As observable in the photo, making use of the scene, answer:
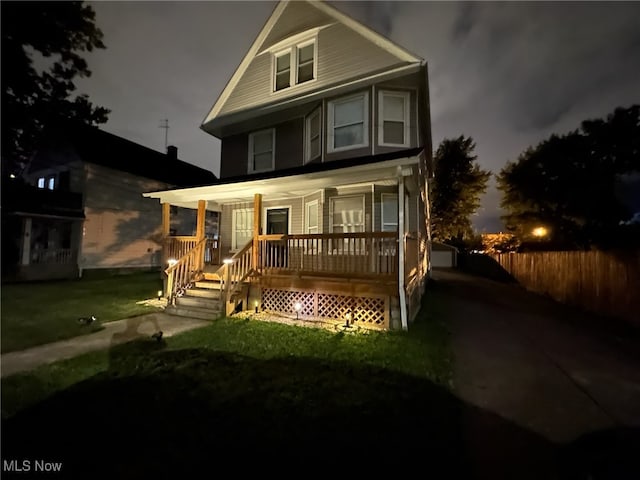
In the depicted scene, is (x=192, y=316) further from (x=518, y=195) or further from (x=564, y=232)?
(x=518, y=195)

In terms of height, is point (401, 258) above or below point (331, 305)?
above

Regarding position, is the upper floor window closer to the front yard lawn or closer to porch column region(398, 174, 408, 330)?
porch column region(398, 174, 408, 330)

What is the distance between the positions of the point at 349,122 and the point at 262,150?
4.07 metres

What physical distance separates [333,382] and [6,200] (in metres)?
18.9

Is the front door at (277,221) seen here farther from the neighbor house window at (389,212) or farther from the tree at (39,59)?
the tree at (39,59)

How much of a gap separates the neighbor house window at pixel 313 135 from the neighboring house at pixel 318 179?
0.06 metres

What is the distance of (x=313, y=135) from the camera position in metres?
11.1

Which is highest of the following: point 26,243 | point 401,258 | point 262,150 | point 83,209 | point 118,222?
point 262,150

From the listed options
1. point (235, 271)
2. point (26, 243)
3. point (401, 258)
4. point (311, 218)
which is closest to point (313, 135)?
point (311, 218)

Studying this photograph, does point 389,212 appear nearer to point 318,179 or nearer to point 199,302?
point 318,179

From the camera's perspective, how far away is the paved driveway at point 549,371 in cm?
346

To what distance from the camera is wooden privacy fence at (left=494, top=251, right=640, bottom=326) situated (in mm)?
7625

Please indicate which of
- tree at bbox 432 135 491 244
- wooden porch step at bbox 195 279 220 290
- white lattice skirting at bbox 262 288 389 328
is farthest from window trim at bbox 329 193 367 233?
tree at bbox 432 135 491 244

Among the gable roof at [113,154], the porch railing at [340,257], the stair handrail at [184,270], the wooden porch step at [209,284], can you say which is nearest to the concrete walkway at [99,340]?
the stair handrail at [184,270]
